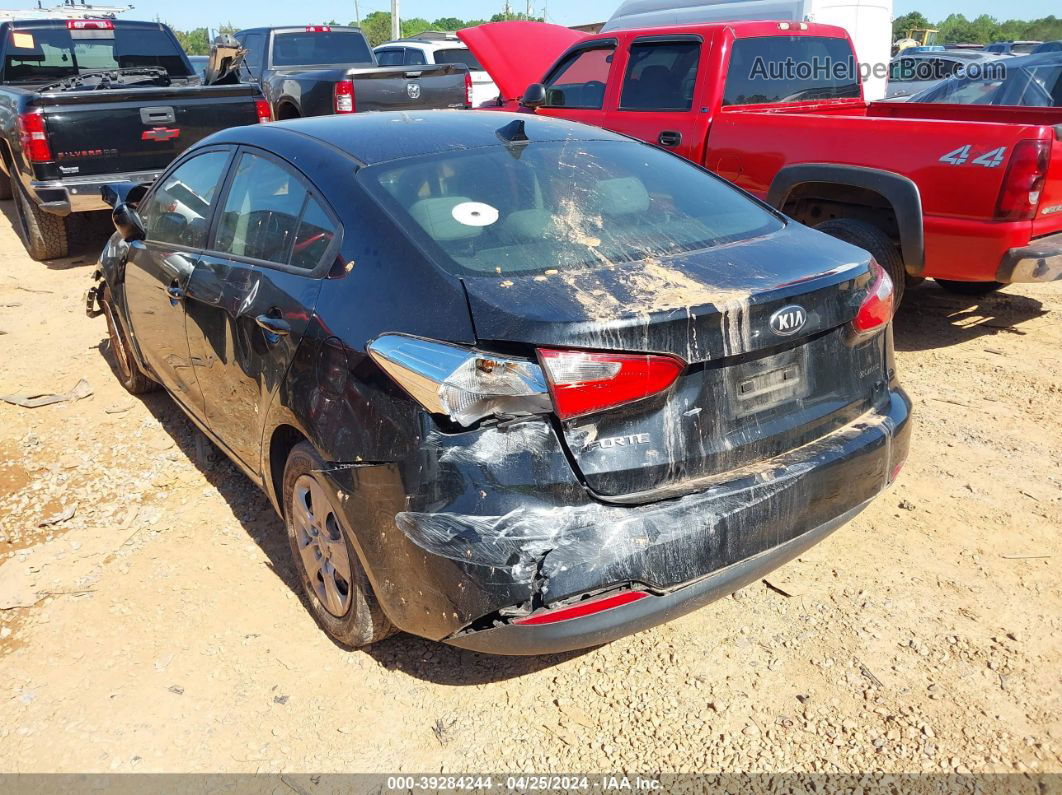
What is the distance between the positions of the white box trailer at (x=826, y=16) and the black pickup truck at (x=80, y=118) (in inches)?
208

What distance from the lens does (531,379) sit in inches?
84.0

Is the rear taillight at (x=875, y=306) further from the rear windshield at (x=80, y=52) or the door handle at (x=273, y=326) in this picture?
the rear windshield at (x=80, y=52)

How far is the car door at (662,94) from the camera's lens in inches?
238

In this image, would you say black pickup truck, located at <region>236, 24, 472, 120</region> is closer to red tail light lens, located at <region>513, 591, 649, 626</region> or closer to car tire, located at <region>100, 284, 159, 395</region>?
car tire, located at <region>100, 284, 159, 395</region>

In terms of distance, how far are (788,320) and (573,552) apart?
0.87 m

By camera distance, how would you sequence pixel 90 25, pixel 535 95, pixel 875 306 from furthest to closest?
pixel 90 25
pixel 535 95
pixel 875 306

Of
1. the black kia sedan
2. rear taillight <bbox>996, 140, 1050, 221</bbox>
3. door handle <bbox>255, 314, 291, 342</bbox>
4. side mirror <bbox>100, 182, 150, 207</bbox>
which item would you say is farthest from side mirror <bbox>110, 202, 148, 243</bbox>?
rear taillight <bbox>996, 140, 1050, 221</bbox>

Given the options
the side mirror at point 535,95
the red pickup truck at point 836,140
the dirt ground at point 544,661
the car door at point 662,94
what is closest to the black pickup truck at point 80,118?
the side mirror at point 535,95

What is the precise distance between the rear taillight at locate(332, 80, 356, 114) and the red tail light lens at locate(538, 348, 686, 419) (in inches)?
350

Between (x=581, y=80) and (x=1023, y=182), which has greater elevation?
(x=581, y=80)

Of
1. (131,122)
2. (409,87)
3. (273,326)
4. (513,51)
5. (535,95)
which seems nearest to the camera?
(273,326)

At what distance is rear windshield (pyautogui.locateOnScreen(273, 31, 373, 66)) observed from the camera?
12.2 metres

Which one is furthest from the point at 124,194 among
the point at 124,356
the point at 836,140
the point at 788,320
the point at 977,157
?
the point at 977,157

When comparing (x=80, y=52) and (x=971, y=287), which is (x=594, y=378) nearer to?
(x=971, y=287)
